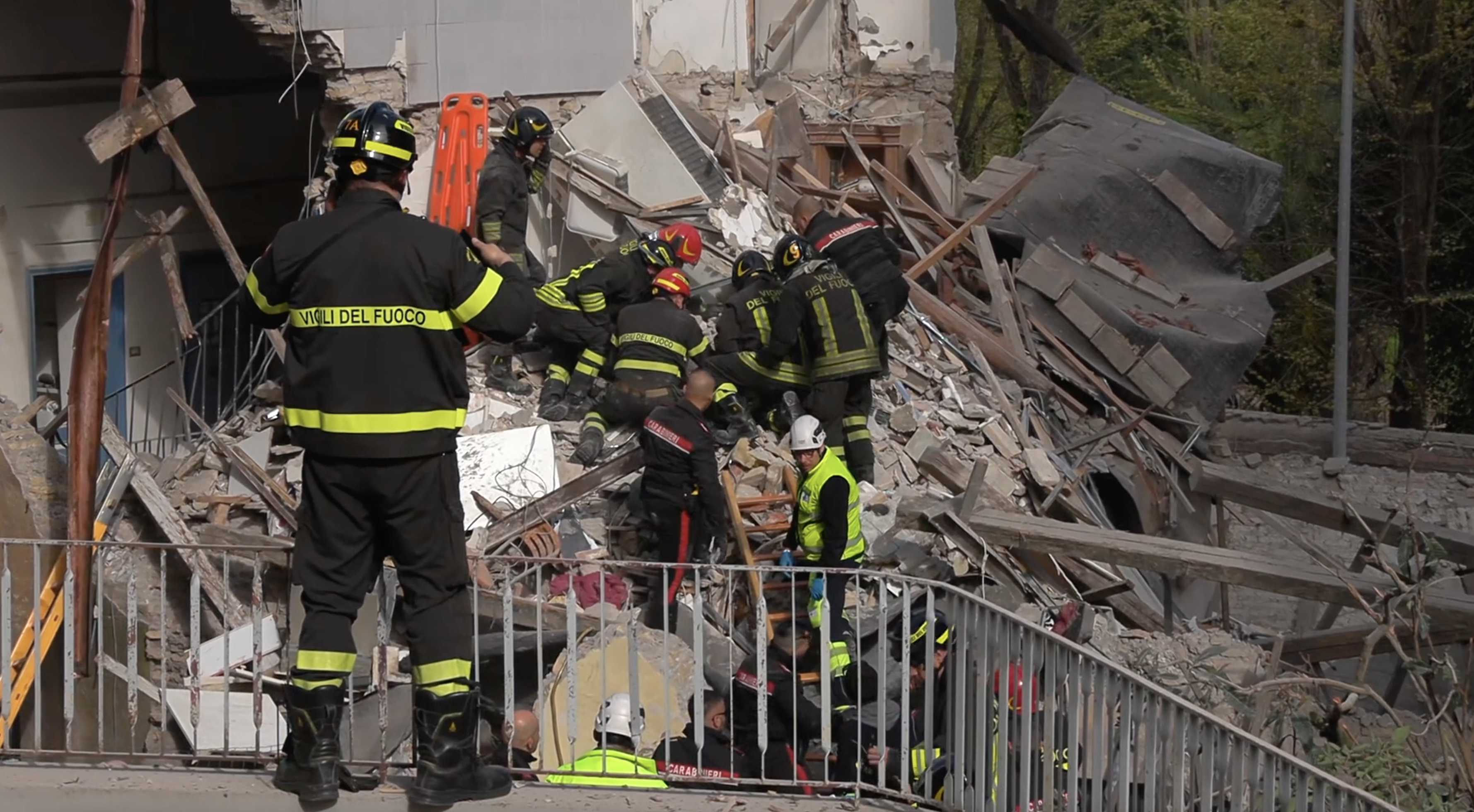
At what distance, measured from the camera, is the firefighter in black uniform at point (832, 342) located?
9234 millimetres

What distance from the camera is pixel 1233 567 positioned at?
297 inches

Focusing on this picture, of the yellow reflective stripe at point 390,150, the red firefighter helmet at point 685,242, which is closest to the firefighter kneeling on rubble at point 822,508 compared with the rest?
the red firefighter helmet at point 685,242

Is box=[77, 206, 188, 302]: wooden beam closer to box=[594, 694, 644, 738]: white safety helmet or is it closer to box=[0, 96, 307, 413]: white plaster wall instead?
box=[594, 694, 644, 738]: white safety helmet

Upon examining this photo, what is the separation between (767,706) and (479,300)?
1.82 meters

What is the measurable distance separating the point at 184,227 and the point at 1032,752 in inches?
422

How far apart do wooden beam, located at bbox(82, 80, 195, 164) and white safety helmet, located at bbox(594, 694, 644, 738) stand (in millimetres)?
Result: 3471

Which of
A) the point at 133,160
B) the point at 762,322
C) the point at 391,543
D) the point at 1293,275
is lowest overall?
the point at 391,543

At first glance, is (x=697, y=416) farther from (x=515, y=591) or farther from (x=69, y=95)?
(x=69, y=95)

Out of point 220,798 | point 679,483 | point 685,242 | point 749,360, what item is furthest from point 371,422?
point 685,242

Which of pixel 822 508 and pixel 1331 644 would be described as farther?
pixel 1331 644

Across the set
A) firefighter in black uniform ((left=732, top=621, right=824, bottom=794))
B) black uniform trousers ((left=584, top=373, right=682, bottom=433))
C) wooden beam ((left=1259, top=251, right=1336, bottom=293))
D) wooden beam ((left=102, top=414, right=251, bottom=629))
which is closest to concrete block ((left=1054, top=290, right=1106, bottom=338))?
wooden beam ((left=1259, top=251, right=1336, bottom=293))

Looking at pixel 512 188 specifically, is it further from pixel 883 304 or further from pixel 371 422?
pixel 371 422

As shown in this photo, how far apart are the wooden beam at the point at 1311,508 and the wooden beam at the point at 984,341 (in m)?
1.90

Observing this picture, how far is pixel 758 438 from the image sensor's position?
998 centimetres
